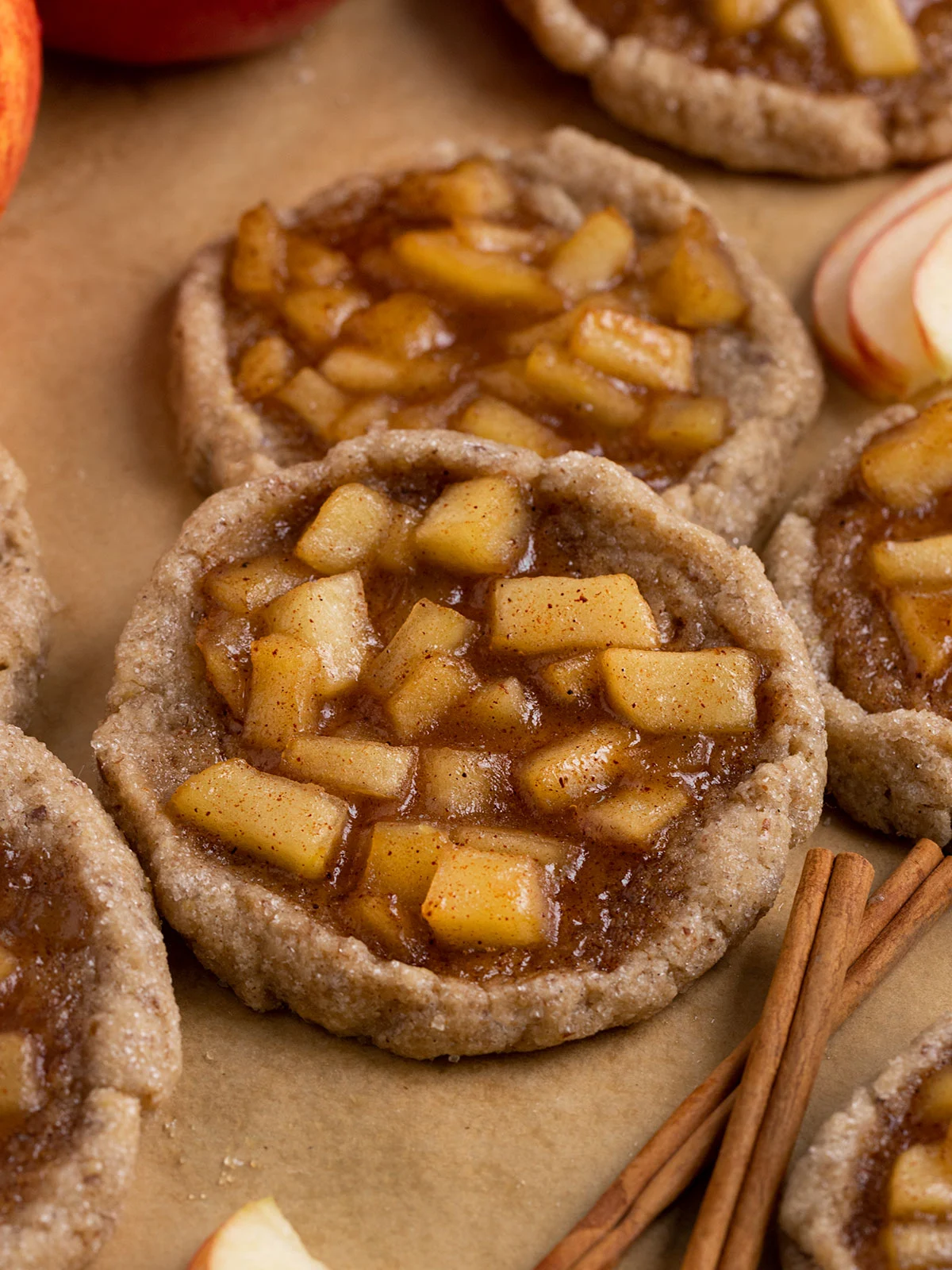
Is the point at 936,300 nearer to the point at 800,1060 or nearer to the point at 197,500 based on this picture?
the point at 197,500

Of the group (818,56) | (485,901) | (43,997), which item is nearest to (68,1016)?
(43,997)

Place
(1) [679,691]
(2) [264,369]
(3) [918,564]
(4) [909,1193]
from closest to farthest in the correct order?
(4) [909,1193] → (1) [679,691] → (3) [918,564] → (2) [264,369]

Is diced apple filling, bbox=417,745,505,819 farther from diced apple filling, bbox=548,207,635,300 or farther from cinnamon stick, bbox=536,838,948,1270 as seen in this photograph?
diced apple filling, bbox=548,207,635,300

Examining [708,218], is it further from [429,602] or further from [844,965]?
[844,965]

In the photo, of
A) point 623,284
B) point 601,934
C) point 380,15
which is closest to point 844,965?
point 601,934

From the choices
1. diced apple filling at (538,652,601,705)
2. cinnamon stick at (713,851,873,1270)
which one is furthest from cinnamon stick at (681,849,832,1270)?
diced apple filling at (538,652,601,705)

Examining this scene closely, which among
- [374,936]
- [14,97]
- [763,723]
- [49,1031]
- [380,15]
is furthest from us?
[380,15]

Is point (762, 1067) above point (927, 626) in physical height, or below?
below
